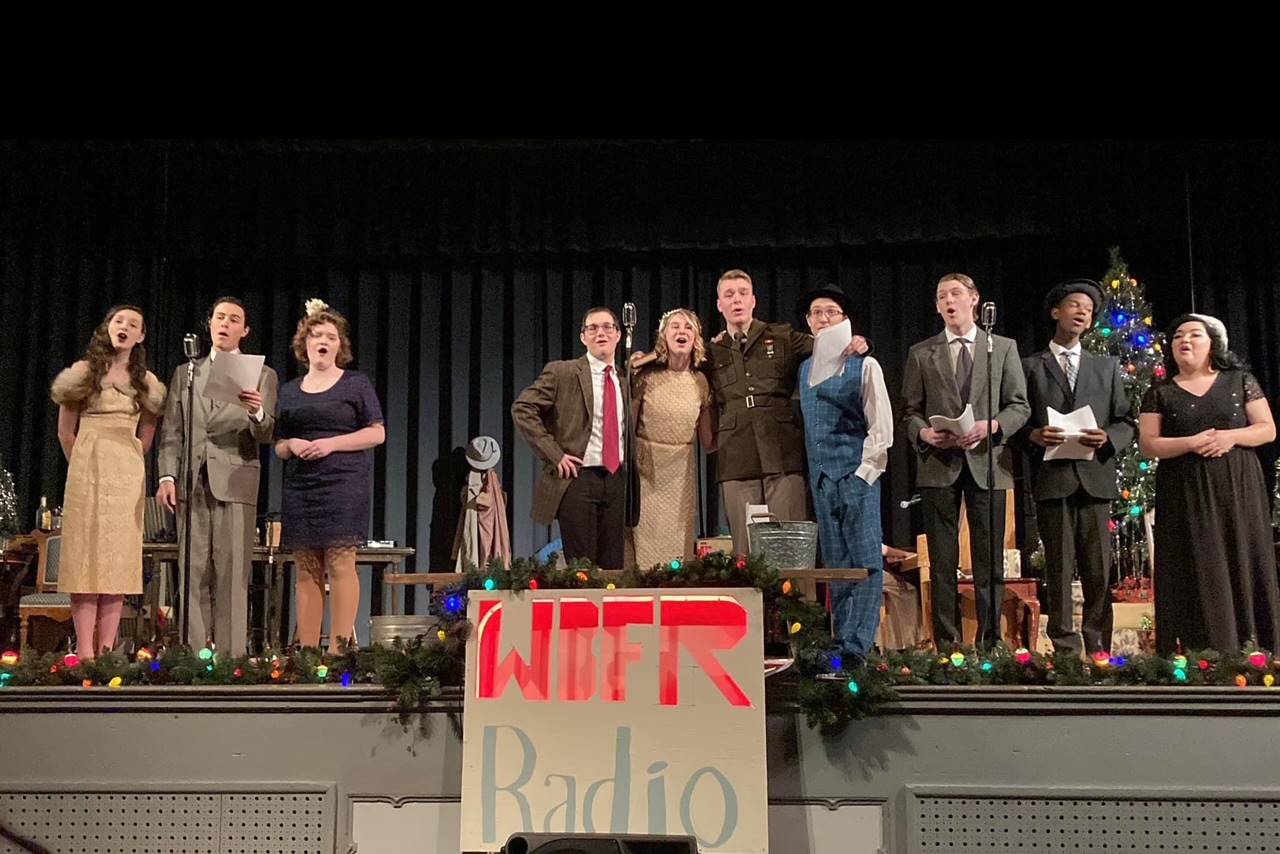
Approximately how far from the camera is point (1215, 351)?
4457 millimetres

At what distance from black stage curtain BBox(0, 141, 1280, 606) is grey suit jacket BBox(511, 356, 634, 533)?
4.41 meters

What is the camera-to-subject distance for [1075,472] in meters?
4.39

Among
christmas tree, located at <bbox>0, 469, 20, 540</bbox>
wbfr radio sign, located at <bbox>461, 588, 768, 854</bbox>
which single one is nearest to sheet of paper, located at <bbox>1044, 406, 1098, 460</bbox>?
wbfr radio sign, located at <bbox>461, 588, 768, 854</bbox>

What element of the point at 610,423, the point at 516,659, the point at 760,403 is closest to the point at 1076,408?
the point at 760,403

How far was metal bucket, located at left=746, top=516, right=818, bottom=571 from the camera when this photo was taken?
3979mm

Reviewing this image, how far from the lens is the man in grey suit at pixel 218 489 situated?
4688mm

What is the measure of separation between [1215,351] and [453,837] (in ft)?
10.6

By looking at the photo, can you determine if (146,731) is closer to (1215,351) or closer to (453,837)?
(453,837)

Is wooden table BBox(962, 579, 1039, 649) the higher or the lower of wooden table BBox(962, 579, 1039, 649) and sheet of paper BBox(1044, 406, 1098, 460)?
the lower

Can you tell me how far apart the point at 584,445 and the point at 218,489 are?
4.82 feet

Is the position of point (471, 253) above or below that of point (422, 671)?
above

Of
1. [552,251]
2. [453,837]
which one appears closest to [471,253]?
[552,251]

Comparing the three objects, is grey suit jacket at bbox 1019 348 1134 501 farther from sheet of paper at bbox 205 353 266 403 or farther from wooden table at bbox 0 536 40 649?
wooden table at bbox 0 536 40 649

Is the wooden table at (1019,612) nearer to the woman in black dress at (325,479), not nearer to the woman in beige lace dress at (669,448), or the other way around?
the woman in beige lace dress at (669,448)
